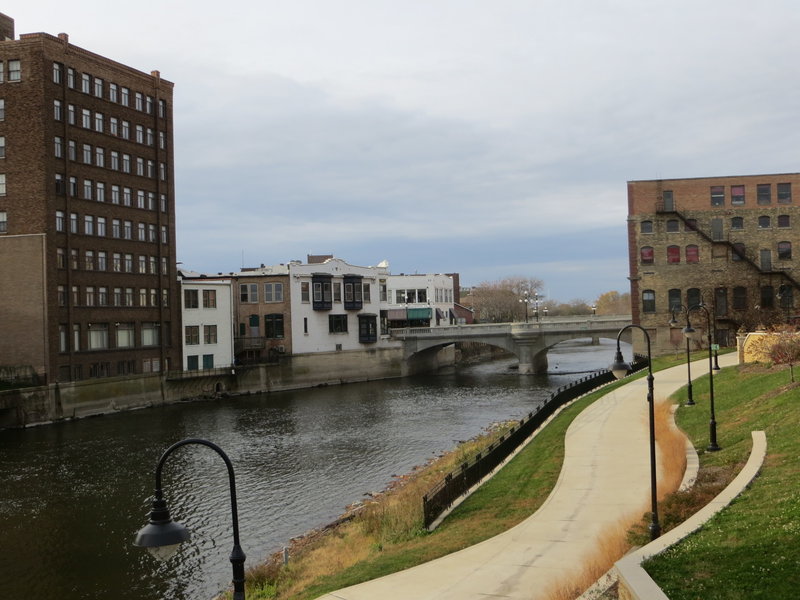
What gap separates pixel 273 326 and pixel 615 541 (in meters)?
68.0

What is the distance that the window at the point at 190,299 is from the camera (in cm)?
7244

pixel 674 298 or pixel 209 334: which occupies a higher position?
pixel 674 298

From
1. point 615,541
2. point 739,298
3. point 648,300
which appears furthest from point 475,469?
point 739,298

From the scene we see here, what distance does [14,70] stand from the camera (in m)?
57.7

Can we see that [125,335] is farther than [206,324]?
No

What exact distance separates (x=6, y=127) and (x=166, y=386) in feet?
83.5

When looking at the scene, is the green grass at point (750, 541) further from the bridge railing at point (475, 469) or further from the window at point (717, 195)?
the window at point (717, 195)

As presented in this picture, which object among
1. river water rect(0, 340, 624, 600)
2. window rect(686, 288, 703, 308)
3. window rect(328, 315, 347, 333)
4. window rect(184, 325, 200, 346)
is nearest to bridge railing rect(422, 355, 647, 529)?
river water rect(0, 340, 624, 600)

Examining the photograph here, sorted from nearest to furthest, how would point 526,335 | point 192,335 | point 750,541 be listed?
point 750,541
point 192,335
point 526,335

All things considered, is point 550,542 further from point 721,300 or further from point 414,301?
point 414,301

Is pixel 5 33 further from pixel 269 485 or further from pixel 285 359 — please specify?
pixel 269 485

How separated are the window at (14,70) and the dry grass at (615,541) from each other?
55598mm

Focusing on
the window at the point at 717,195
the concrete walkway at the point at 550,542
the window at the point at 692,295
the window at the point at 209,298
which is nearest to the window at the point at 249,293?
the window at the point at 209,298

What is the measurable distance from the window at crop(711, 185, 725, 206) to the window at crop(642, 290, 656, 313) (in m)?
10.5
